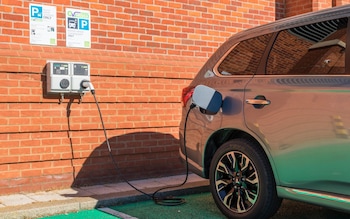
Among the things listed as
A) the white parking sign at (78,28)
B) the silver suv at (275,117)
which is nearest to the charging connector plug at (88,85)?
the white parking sign at (78,28)

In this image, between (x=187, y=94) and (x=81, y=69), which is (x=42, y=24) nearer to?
(x=81, y=69)

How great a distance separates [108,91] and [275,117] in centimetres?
286

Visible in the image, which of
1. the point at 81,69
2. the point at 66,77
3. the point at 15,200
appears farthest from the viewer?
the point at 81,69

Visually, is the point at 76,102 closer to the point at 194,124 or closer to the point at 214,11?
the point at 194,124

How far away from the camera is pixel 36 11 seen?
6.05 meters

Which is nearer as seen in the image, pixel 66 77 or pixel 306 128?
pixel 306 128

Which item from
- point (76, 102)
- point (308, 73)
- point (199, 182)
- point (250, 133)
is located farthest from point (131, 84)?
point (308, 73)

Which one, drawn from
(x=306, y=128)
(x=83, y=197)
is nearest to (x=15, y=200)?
(x=83, y=197)

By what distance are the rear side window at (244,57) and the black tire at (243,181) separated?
0.72 m

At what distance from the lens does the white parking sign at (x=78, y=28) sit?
6281 millimetres

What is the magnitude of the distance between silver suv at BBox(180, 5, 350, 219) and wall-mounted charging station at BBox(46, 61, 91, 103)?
Result: 164cm

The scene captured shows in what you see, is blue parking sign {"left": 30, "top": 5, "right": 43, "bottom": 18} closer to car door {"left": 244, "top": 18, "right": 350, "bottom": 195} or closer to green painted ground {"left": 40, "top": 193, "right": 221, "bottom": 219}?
green painted ground {"left": 40, "top": 193, "right": 221, "bottom": 219}

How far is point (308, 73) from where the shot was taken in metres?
4.18

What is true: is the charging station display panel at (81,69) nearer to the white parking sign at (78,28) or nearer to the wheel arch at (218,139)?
the white parking sign at (78,28)
